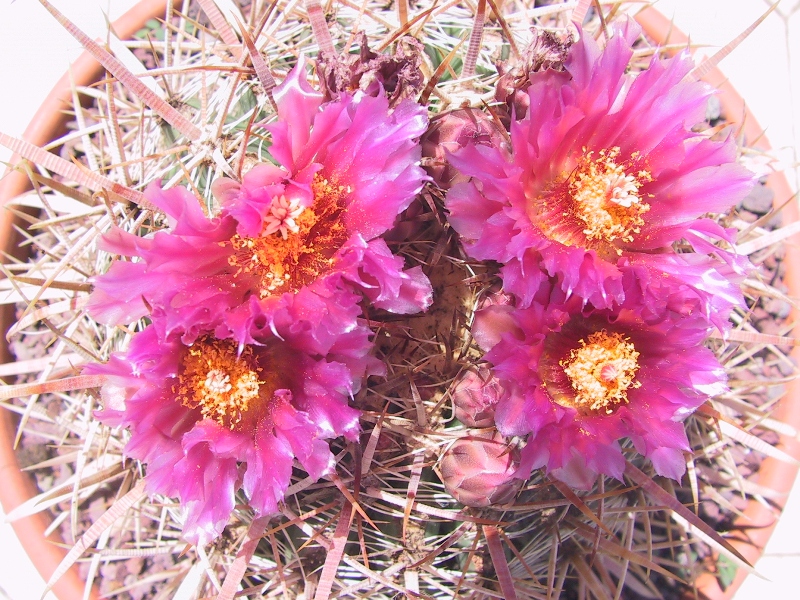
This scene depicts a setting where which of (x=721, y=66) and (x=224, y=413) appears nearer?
(x=224, y=413)

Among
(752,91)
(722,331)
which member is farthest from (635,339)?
(752,91)

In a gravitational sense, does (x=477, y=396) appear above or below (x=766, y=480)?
above

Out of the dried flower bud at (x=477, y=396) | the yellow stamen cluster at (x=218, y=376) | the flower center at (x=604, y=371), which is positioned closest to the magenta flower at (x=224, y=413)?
the yellow stamen cluster at (x=218, y=376)

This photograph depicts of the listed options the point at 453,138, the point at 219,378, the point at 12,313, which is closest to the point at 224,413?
the point at 219,378

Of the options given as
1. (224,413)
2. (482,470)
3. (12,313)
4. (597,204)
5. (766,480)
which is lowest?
(766,480)

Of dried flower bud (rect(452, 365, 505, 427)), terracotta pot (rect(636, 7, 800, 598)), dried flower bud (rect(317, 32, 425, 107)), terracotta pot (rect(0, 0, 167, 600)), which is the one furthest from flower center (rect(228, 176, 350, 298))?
terracotta pot (rect(636, 7, 800, 598))

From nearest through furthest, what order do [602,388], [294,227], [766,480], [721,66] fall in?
[294,227] → [602,388] → [766,480] → [721,66]

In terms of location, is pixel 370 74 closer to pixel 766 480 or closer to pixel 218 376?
pixel 218 376
